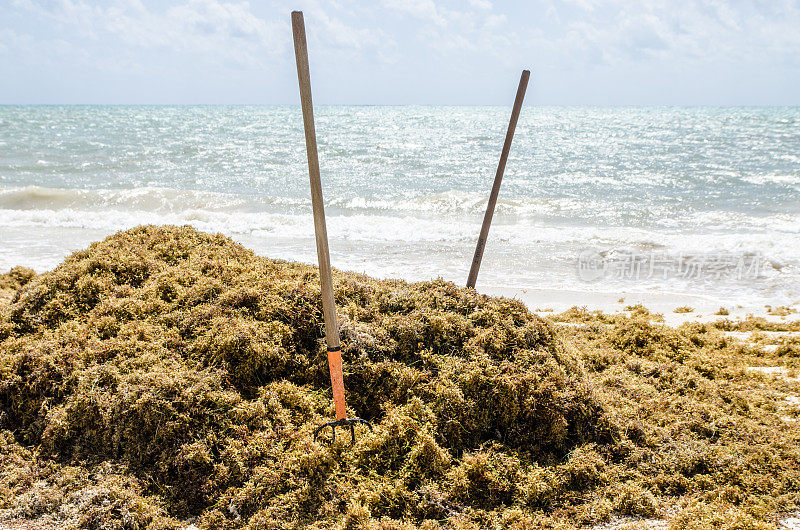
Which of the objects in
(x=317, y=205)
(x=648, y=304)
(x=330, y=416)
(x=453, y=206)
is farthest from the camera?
(x=453, y=206)

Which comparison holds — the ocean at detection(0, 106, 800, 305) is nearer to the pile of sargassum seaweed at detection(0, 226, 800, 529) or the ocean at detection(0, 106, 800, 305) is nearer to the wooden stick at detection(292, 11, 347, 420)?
the pile of sargassum seaweed at detection(0, 226, 800, 529)

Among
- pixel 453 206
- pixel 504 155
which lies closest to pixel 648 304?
pixel 504 155

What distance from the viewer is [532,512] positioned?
10.4 feet

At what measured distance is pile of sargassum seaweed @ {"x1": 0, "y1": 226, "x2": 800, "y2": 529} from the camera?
3148mm

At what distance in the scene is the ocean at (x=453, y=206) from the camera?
987 cm

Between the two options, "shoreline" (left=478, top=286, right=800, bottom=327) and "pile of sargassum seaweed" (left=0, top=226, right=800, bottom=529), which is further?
"shoreline" (left=478, top=286, right=800, bottom=327)

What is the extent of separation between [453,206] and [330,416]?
528 inches

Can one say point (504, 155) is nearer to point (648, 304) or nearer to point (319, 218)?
point (319, 218)

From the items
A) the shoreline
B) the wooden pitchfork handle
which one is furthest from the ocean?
the wooden pitchfork handle

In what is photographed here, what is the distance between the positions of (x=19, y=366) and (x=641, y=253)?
10.6 m

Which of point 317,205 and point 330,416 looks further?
point 330,416

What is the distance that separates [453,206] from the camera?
16641 millimetres

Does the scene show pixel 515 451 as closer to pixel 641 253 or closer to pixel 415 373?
pixel 415 373

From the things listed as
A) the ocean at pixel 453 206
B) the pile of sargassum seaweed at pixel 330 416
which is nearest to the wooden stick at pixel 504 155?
the pile of sargassum seaweed at pixel 330 416
